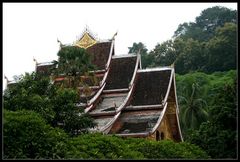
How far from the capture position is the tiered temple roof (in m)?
22.3

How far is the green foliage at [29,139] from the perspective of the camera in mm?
9961

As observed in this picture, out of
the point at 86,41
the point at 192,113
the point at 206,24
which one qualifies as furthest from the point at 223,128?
the point at 206,24

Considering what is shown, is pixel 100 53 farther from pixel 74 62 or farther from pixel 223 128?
pixel 223 128

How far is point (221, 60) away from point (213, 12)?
17282mm

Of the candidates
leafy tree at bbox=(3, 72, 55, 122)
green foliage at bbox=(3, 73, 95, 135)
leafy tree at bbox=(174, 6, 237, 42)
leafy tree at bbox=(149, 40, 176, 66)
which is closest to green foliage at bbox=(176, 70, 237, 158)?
green foliage at bbox=(3, 73, 95, 135)

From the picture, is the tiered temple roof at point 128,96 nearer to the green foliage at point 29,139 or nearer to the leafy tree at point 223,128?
the leafy tree at point 223,128

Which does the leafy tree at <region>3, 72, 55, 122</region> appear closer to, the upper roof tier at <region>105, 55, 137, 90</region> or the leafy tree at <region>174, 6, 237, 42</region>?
the upper roof tier at <region>105, 55, 137, 90</region>

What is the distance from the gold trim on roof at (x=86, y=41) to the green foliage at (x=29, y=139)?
1543 centimetres

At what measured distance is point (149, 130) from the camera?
21422 millimetres

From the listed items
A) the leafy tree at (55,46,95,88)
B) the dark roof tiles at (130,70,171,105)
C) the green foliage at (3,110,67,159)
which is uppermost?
the leafy tree at (55,46,95,88)

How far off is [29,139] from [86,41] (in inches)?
656

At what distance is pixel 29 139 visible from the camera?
10.3 meters

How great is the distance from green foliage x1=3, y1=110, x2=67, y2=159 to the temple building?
1038 centimetres

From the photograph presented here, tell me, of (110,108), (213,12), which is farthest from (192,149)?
(213,12)
